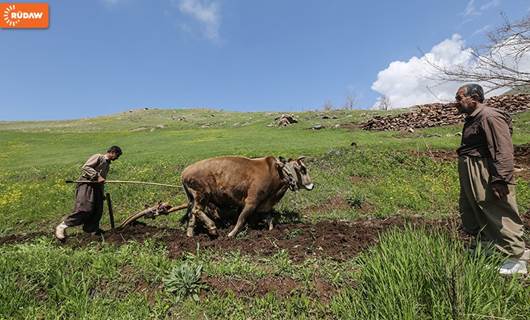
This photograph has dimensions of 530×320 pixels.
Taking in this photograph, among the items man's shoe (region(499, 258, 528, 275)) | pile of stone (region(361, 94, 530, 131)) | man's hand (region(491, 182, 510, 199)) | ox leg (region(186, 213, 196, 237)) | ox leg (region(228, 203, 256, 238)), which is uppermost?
pile of stone (region(361, 94, 530, 131))

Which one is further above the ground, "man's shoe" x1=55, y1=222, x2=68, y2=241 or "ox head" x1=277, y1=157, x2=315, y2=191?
"ox head" x1=277, y1=157, x2=315, y2=191

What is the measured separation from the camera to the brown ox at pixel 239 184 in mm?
8484

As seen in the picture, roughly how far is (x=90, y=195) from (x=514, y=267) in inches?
358

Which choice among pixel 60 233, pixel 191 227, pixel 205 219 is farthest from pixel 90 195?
pixel 205 219

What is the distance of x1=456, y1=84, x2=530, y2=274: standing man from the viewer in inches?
208

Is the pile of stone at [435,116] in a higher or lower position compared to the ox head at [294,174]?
higher

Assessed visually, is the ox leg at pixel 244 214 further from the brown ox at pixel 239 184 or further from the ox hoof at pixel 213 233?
the ox hoof at pixel 213 233

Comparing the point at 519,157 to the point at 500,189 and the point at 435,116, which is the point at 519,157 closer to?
the point at 500,189

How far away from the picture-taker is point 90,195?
959cm

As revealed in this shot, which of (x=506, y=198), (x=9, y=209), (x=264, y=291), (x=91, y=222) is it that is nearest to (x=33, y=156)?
(x=9, y=209)

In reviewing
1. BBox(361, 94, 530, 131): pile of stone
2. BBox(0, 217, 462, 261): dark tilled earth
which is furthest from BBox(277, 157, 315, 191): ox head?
BBox(361, 94, 530, 131): pile of stone

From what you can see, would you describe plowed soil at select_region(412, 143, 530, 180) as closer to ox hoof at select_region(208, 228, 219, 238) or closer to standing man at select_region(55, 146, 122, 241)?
ox hoof at select_region(208, 228, 219, 238)

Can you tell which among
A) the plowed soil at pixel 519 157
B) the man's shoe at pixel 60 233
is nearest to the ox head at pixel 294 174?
the man's shoe at pixel 60 233

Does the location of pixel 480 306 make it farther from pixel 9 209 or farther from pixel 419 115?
pixel 419 115
